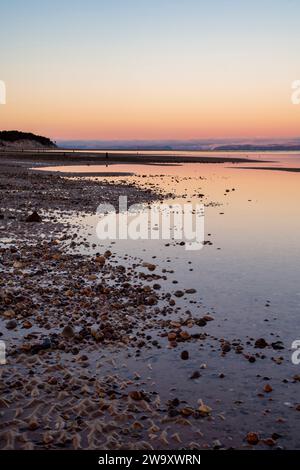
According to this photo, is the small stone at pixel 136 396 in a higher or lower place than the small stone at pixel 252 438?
higher

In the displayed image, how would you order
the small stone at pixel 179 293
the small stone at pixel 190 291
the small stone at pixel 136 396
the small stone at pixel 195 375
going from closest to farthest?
the small stone at pixel 136 396 < the small stone at pixel 195 375 < the small stone at pixel 179 293 < the small stone at pixel 190 291

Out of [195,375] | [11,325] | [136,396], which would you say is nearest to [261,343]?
[195,375]

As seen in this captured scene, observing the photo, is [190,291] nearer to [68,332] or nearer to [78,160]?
[68,332]

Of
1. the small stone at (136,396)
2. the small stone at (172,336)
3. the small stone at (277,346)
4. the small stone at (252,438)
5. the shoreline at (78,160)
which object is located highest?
the shoreline at (78,160)

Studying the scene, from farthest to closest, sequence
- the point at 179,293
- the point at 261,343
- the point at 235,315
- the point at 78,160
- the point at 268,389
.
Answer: the point at 78,160 < the point at 179,293 < the point at 235,315 < the point at 261,343 < the point at 268,389

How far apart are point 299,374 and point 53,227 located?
13.0m

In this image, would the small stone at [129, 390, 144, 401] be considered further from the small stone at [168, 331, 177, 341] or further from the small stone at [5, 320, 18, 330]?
the small stone at [5, 320, 18, 330]

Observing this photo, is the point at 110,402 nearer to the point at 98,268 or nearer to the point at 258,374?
the point at 258,374

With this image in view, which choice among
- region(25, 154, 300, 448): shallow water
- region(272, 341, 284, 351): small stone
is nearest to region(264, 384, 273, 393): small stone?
region(25, 154, 300, 448): shallow water

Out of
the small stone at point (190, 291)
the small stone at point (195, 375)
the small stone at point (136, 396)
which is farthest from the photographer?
the small stone at point (190, 291)

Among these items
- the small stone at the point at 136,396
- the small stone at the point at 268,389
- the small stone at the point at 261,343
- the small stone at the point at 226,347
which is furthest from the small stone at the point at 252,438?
the small stone at the point at 261,343

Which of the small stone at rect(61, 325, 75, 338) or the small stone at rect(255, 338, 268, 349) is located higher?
the small stone at rect(61, 325, 75, 338)

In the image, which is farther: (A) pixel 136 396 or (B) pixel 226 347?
(B) pixel 226 347

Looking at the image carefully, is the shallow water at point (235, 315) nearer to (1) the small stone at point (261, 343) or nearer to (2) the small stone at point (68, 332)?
(1) the small stone at point (261, 343)
